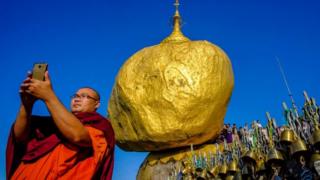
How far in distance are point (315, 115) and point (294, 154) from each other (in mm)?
567

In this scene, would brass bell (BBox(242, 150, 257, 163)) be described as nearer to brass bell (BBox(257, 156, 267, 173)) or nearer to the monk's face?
brass bell (BBox(257, 156, 267, 173))

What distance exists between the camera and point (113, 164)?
7.63ft

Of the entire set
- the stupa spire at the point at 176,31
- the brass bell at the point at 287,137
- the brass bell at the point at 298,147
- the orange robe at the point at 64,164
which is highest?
the stupa spire at the point at 176,31

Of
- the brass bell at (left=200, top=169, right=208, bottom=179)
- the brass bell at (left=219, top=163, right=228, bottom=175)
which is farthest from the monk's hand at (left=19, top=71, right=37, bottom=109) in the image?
the brass bell at (left=200, top=169, right=208, bottom=179)

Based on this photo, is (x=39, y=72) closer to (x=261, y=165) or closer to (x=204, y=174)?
(x=261, y=165)

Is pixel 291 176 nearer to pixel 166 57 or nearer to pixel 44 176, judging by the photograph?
pixel 44 176

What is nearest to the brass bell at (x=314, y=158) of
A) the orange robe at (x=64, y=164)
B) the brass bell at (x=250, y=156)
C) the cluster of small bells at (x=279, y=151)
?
the cluster of small bells at (x=279, y=151)

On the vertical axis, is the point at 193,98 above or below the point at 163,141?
above

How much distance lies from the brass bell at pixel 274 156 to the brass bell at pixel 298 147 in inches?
13.6

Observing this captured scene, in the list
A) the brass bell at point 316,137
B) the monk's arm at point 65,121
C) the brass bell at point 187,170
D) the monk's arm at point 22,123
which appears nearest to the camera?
the monk's arm at point 65,121

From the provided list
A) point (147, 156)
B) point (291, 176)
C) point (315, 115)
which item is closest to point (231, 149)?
point (291, 176)

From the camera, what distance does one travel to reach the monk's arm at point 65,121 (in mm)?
1978

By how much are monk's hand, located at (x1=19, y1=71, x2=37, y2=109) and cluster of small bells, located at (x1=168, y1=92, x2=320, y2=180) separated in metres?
3.58

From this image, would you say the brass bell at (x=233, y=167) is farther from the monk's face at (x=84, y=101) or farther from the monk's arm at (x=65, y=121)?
the monk's arm at (x=65, y=121)
